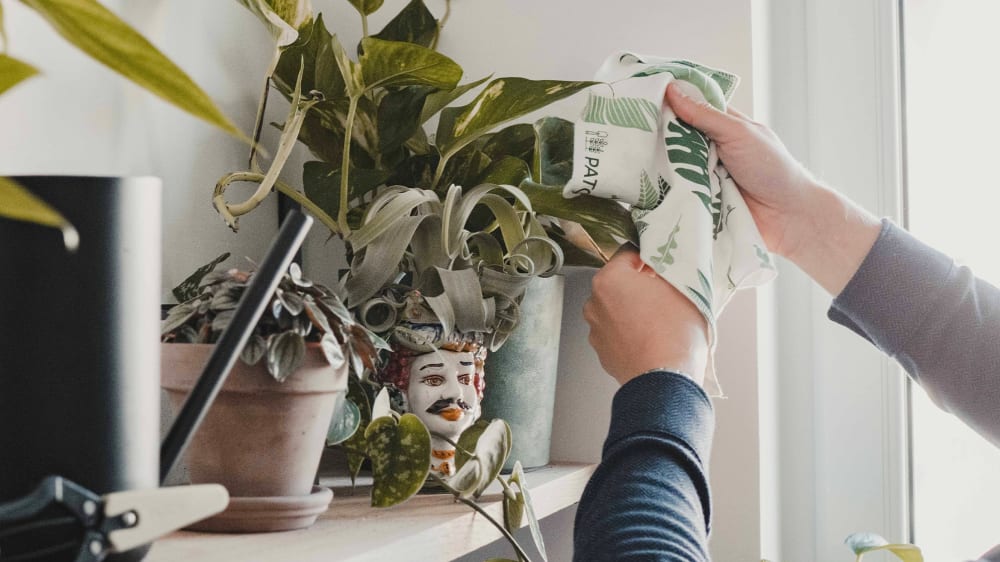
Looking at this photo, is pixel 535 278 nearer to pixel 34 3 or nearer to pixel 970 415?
pixel 970 415

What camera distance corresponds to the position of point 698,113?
897mm

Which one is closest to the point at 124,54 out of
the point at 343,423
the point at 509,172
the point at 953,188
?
the point at 343,423

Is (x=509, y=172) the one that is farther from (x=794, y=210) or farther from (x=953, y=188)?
(x=953, y=188)

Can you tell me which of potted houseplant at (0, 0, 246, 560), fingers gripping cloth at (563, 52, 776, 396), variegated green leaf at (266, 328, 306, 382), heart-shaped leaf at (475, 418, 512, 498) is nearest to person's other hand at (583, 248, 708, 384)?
fingers gripping cloth at (563, 52, 776, 396)

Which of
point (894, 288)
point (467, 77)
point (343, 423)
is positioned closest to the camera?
point (343, 423)

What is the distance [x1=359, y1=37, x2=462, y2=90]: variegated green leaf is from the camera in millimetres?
877

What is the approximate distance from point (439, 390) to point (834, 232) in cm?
46

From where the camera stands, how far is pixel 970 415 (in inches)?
37.7

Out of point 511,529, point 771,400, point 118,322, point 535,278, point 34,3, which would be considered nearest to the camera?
point 34,3

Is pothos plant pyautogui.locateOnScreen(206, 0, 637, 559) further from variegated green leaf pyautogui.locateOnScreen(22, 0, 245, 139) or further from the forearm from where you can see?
variegated green leaf pyautogui.locateOnScreen(22, 0, 245, 139)

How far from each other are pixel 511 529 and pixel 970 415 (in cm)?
50

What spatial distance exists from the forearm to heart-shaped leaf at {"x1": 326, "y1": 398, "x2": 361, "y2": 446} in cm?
51

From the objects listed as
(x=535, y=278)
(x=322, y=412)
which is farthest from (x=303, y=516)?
(x=535, y=278)

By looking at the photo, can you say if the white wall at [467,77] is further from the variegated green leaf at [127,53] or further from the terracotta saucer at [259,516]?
the variegated green leaf at [127,53]
